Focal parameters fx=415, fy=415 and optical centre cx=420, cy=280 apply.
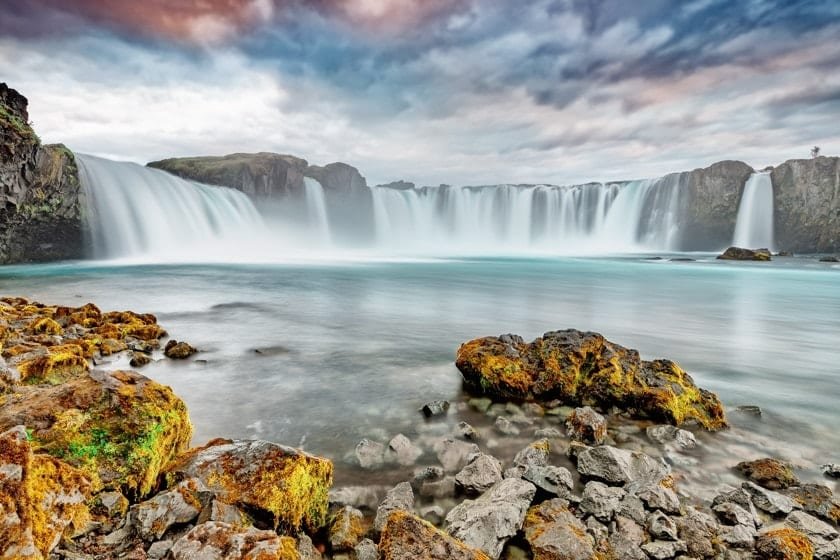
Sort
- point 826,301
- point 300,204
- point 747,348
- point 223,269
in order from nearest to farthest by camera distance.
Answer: point 747,348 → point 826,301 → point 223,269 → point 300,204

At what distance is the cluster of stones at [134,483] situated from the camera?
229 cm

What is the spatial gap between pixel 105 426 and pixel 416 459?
335cm

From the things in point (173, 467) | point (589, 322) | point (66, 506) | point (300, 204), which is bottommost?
point (589, 322)

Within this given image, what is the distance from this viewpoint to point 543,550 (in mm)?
3373

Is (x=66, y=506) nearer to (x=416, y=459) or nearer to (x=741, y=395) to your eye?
(x=416, y=459)

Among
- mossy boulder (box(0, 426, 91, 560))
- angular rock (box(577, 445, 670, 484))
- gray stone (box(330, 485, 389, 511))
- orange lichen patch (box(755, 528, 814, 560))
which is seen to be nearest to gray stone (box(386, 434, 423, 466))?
gray stone (box(330, 485, 389, 511))

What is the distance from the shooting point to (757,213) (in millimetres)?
68438

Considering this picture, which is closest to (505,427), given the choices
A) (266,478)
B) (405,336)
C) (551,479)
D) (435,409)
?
(435,409)

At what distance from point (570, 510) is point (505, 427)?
6.98ft

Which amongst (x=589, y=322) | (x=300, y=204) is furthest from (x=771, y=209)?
(x=300, y=204)

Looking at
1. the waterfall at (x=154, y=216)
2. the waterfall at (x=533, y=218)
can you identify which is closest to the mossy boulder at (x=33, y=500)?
the waterfall at (x=154, y=216)

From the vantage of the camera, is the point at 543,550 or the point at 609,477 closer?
the point at 543,550

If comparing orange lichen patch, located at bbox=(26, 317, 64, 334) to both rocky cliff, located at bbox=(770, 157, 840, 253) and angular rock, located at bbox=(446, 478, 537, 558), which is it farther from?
rocky cliff, located at bbox=(770, 157, 840, 253)

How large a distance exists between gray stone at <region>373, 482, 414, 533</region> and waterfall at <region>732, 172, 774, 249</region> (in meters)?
85.9
